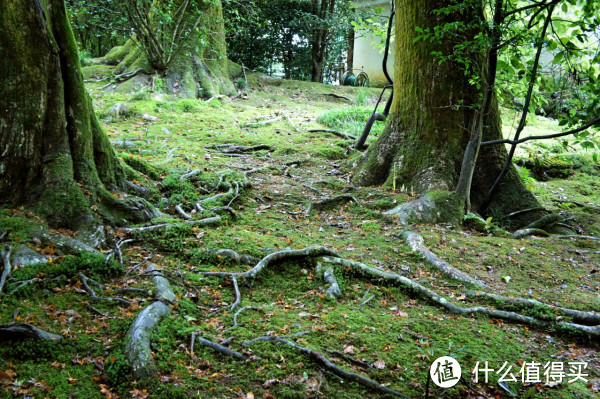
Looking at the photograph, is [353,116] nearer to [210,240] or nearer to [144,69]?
[144,69]

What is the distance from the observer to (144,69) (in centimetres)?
1236

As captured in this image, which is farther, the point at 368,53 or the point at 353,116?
the point at 368,53

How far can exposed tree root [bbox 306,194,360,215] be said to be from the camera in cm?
636

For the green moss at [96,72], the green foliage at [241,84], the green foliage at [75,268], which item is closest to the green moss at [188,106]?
the green moss at [96,72]

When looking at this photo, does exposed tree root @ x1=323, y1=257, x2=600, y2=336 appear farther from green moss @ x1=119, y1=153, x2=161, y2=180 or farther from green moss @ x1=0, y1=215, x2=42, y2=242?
green moss @ x1=119, y1=153, x2=161, y2=180

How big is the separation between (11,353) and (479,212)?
20.8 ft

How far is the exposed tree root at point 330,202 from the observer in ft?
20.9

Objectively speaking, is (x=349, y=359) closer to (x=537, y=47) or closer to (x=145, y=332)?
(x=145, y=332)

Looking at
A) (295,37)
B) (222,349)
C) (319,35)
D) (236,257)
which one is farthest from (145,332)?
(295,37)

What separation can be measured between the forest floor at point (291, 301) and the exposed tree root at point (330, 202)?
0.14ft

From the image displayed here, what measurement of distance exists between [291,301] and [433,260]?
6.13ft

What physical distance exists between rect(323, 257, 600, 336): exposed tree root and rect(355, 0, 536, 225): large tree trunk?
2701mm

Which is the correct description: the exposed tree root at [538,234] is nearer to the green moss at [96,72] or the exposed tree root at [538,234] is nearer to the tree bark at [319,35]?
the green moss at [96,72]

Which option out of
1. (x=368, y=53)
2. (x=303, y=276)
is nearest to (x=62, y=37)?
(x=303, y=276)
